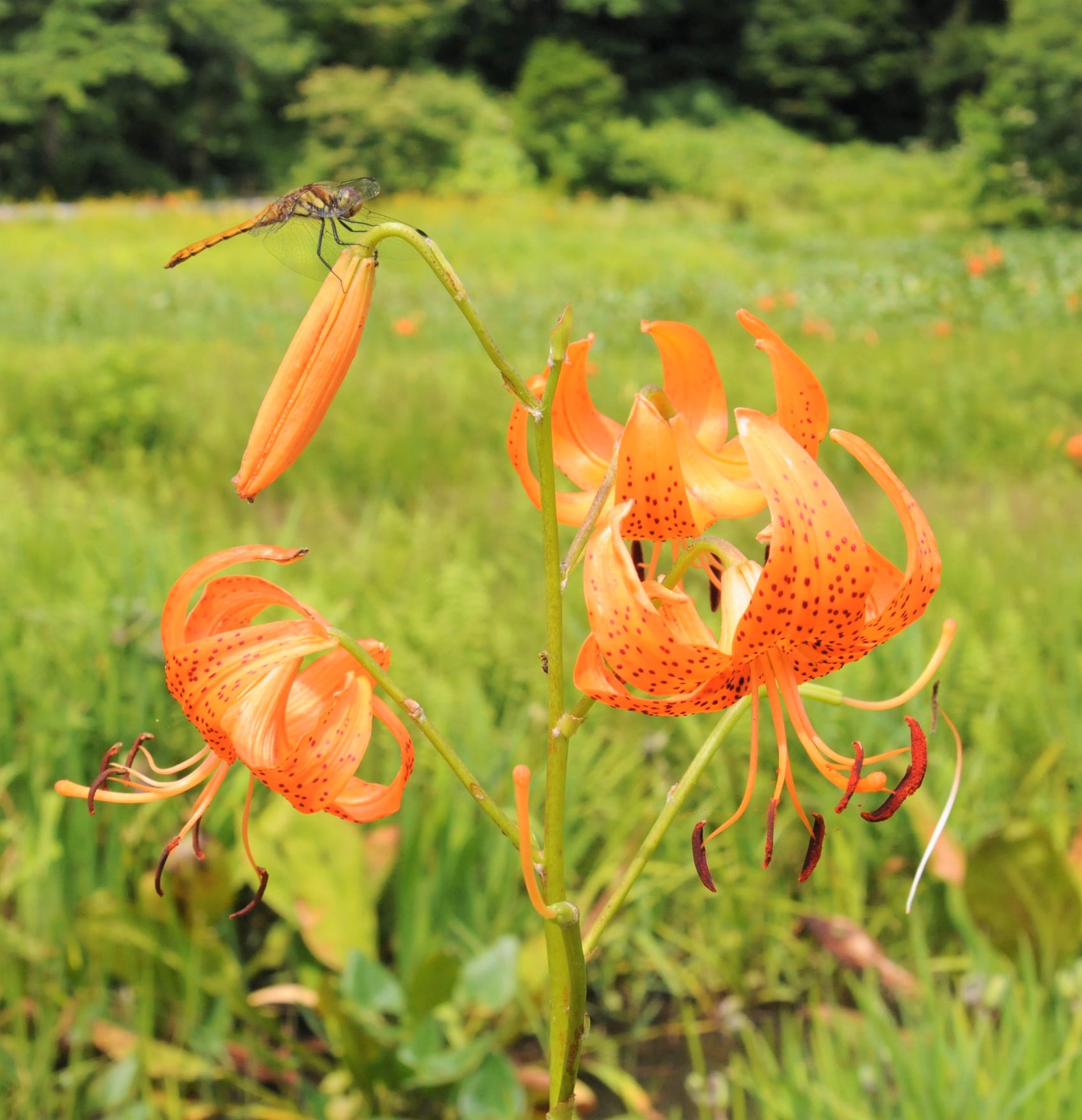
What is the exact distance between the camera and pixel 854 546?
0.48 m

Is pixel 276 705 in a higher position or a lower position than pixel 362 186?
lower

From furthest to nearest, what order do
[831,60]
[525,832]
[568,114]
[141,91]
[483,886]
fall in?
[831,60], [568,114], [141,91], [483,886], [525,832]

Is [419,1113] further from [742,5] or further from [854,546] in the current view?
[742,5]

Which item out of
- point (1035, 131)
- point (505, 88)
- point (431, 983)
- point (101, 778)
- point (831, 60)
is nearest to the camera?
point (101, 778)

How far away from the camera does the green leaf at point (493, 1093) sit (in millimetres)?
1335

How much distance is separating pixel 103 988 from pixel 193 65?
19.7 meters

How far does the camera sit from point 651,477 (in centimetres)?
52


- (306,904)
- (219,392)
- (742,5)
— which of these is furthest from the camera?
(742,5)

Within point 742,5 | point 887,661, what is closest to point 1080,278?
point 887,661

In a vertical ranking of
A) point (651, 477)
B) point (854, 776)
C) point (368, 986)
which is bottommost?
point (368, 986)

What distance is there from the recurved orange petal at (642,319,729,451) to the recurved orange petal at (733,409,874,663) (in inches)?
5.4

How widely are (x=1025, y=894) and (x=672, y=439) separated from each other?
3.99 ft

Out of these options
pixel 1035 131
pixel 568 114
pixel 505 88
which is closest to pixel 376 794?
pixel 1035 131

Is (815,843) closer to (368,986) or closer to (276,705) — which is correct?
(276,705)
